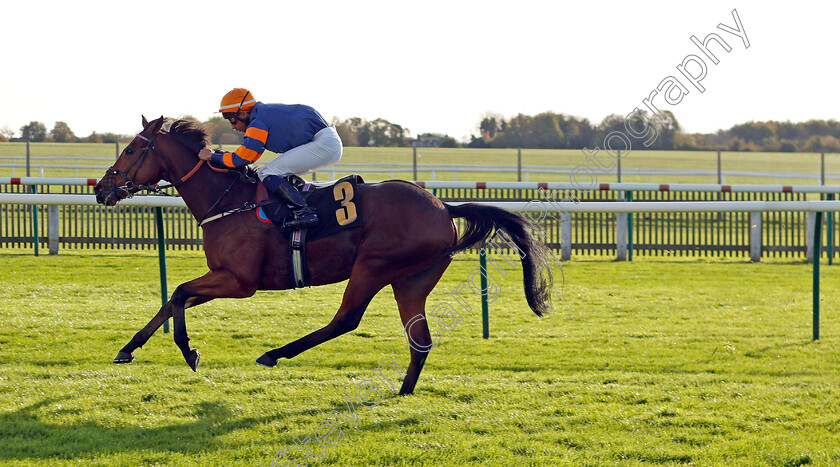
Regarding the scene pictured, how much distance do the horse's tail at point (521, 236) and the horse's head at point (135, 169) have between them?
1.69m

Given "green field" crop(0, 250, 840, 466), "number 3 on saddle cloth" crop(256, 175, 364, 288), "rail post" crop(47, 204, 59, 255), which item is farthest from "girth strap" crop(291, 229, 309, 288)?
"rail post" crop(47, 204, 59, 255)

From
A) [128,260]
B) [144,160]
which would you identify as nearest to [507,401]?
[144,160]

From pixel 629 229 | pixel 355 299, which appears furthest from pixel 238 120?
pixel 629 229

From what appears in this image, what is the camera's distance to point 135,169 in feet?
15.5

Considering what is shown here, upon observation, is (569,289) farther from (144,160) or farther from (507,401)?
(144,160)

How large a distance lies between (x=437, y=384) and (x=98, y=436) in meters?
1.91

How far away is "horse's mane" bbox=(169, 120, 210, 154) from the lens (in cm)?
485

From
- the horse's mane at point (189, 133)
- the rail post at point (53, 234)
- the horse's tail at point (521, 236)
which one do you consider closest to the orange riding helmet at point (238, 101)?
the horse's mane at point (189, 133)

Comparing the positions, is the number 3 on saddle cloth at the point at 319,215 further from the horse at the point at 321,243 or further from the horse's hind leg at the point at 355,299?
the horse's hind leg at the point at 355,299

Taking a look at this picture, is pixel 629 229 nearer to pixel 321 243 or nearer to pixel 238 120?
pixel 321 243

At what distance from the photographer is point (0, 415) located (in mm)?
4219

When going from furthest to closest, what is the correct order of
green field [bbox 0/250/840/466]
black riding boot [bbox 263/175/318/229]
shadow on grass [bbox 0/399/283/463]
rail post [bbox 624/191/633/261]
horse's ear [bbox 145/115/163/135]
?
rail post [bbox 624/191/633/261]
horse's ear [bbox 145/115/163/135]
black riding boot [bbox 263/175/318/229]
green field [bbox 0/250/840/466]
shadow on grass [bbox 0/399/283/463]

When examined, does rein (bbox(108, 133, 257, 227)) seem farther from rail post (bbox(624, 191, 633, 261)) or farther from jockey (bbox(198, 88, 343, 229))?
rail post (bbox(624, 191, 633, 261))

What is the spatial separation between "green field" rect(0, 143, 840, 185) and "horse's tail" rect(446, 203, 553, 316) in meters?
14.7
